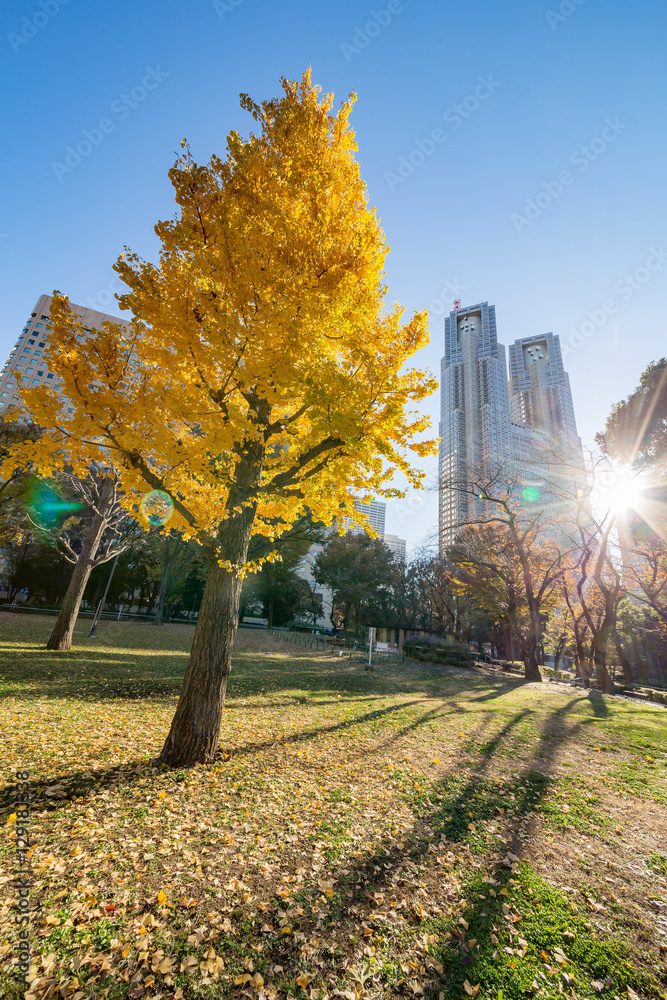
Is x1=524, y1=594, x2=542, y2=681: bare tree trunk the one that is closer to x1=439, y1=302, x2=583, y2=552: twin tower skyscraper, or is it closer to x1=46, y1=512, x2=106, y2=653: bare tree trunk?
x1=439, y1=302, x2=583, y2=552: twin tower skyscraper

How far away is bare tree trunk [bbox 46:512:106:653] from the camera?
505 inches

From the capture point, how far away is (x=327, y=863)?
12.2 feet

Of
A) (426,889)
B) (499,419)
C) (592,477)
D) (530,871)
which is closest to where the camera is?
(426,889)

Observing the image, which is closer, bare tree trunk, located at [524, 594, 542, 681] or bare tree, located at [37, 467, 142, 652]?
bare tree, located at [37, 467, 142, 652]

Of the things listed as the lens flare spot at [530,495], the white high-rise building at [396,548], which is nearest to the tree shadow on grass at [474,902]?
the lens flare spot at [530,495]

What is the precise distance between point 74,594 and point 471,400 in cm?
8899

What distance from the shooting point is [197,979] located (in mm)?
2424

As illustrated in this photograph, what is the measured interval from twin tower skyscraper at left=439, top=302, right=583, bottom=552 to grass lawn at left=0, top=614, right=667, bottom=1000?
556 centimetres

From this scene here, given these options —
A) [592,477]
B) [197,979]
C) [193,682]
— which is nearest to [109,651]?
[193,682]

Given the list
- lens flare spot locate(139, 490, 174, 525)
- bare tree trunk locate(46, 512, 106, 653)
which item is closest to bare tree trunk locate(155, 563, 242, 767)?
lens flare spot locate(139, 490, 174, 525)

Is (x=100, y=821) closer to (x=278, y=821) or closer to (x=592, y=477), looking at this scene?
(x=278, y=821)

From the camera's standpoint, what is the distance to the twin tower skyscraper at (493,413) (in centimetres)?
2019

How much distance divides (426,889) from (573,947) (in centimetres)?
117

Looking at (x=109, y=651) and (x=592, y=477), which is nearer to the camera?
(x=109, y=651)
